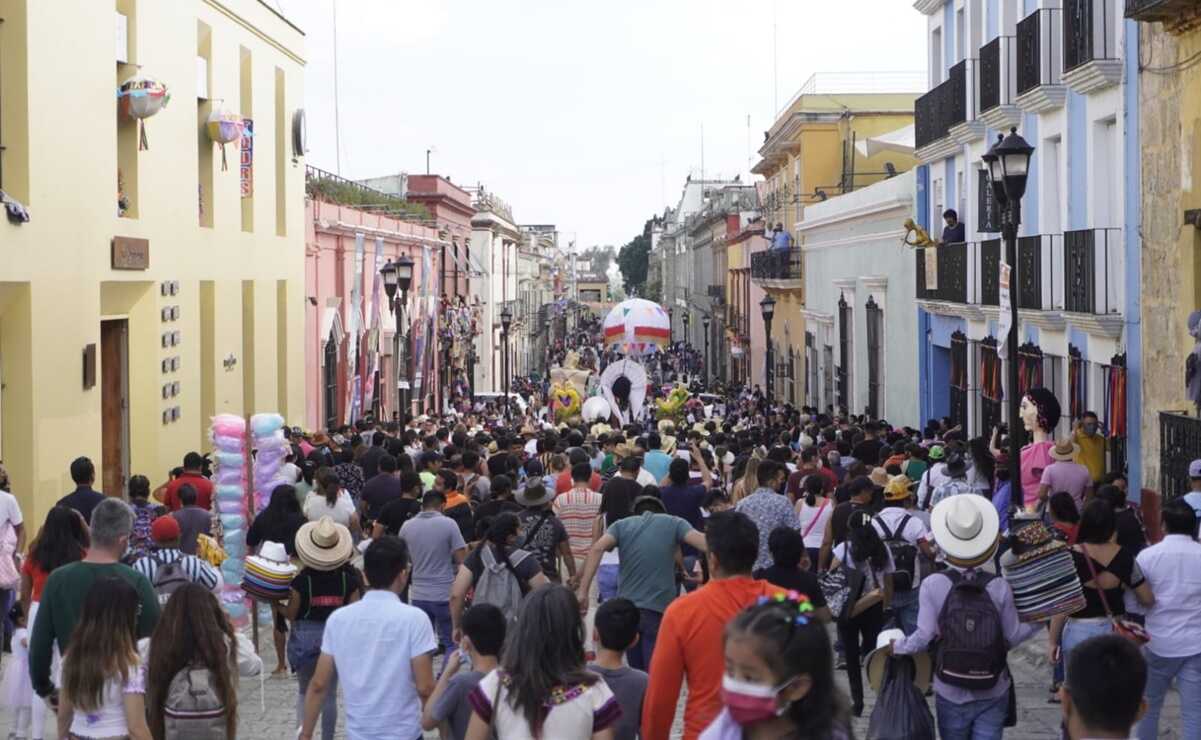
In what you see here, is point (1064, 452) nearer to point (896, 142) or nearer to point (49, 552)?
point (49, 552)

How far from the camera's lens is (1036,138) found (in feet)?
68.9

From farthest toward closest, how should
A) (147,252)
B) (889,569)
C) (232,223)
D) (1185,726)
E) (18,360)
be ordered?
(232,223) → (147,252) → (18,360) → (889,569) → (1185,726)

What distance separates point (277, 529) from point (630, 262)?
16021cm

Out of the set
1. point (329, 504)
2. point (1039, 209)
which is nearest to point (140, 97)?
point (329, 504)

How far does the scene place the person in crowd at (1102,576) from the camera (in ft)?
27.7

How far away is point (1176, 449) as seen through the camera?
1454cm

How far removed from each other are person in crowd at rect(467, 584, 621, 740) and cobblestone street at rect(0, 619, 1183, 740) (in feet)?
14.6

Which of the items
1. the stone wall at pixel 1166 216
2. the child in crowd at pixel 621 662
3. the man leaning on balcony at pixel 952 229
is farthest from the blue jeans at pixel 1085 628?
the man leaning on balcony at pixel 952 229

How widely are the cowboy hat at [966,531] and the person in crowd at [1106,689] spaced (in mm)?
2492

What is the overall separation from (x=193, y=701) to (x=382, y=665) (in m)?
0.77

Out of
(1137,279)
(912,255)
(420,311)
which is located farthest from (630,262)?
(1137,279)

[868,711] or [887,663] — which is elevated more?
[887,663]

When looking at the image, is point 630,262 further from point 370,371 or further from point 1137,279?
point 1137,279

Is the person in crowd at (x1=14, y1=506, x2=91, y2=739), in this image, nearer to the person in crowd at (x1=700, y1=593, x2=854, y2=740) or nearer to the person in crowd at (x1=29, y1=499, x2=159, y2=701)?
the person in crowd at (x1=29, y1=499, x2=159, y2=701)
